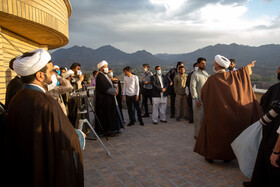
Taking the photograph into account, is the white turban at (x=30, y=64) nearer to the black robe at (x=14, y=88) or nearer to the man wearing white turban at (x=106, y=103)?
the black robe at (x=14, y=88)

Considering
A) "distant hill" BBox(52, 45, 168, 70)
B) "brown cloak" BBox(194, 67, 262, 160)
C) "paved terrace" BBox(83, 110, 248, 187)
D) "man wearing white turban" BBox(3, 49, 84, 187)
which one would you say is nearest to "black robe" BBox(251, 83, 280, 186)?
"paved terrace" BBox(83, 110, 248, 187)

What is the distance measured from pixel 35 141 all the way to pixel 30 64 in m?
0.66

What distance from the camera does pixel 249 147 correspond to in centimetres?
319

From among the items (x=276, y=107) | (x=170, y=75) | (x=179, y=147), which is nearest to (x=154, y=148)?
(x=179, y=147)

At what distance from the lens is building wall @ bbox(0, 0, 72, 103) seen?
4.76 m

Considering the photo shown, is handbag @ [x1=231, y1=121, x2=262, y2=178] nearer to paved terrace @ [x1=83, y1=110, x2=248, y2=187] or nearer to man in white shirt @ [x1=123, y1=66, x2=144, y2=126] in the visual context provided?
paved terrace @ [x1=83, y1=110, x2=248, y2=187]

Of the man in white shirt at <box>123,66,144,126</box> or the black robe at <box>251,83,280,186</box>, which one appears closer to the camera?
the black robe at <box>251,83,280,186</box>

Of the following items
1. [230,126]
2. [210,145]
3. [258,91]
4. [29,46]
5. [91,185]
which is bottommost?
[91,185]

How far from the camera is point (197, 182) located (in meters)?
3.47

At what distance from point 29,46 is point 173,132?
5.99 metres

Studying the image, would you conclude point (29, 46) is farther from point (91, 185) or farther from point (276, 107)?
point (276, 107)

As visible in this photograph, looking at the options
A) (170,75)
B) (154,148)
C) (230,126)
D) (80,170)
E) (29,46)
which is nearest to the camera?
(80,170)

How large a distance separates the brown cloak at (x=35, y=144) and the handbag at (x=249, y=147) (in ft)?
8.62

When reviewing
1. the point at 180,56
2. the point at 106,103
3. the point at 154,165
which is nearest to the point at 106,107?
the point at 106,103
